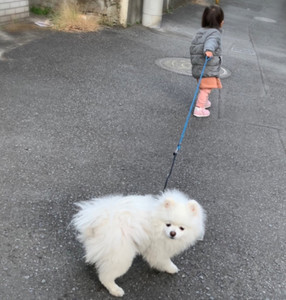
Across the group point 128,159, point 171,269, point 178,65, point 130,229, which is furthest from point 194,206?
point 178,65

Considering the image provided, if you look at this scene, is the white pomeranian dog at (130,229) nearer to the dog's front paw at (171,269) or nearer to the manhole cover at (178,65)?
the dog's front paw at (171,269)

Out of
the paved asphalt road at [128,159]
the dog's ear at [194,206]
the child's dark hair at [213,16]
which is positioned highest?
the child's dark hair at [213,16]

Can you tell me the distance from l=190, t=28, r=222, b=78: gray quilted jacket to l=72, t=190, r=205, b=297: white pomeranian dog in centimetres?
298

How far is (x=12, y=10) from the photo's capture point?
7.61 meters

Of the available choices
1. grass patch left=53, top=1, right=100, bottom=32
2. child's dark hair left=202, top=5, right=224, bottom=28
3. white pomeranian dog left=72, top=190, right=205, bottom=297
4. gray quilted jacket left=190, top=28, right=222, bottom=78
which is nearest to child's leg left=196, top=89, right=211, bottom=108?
gray quilted jacket left=190, top=28, right=222, bottom=78

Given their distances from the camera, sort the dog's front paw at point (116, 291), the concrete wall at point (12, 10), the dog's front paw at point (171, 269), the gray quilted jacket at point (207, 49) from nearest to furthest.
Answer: the dog's front paw at point (116, 291)
the dog's front paw at point (171, 269)
the gray quilted jacket at point (207, 49)
the concrete wall at point (12, 10)

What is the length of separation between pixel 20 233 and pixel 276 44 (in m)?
9.70

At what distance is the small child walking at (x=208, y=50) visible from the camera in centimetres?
473

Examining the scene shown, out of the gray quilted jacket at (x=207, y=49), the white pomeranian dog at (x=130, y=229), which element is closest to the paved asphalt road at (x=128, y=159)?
the white pomeranian dog at (x=130, y=229)

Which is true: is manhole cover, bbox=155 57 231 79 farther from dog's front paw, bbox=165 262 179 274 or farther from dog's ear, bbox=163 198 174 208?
dog's ear, bbox=163 198 174 208

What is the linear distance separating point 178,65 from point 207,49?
2.51 m

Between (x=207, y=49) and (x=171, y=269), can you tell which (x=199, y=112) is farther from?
(x=171, y=269)

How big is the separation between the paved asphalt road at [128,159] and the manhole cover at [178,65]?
0.19 metres

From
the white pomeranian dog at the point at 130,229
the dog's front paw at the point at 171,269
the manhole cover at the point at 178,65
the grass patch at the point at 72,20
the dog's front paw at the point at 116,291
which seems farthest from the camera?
the grass patch at the point at 72,20
